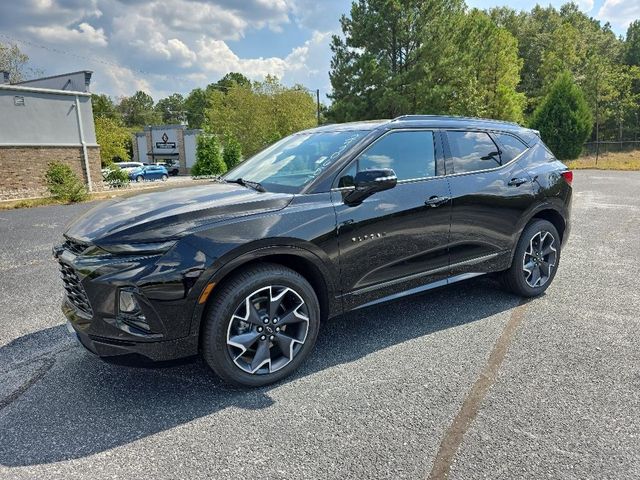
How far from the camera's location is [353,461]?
218cm

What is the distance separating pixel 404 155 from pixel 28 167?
2066 cm

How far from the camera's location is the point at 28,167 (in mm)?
19047

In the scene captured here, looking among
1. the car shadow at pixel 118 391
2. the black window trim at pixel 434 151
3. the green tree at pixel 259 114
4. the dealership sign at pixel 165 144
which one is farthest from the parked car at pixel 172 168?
the black window trim at pixel 434 151

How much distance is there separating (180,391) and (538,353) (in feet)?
8.45

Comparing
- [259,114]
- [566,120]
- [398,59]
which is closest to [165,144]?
[259,114]

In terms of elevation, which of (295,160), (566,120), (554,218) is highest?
(566,120)

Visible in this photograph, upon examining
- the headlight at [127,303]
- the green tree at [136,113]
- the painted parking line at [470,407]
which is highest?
the green tree at [136,113]

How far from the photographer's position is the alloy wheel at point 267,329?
2.76m

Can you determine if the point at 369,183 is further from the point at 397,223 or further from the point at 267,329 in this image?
the point at 267,329

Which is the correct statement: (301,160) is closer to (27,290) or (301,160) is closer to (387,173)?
(387,173)

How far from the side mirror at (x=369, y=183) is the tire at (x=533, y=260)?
71.2 inches

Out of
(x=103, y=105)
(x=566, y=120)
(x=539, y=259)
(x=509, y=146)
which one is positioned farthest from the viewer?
(x=103, y=105)

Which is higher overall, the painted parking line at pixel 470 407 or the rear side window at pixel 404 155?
the rear side window at pixel 404 155

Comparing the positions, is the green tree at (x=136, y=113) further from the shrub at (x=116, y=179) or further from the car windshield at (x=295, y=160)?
the car windshield at (x=295, y=160)
